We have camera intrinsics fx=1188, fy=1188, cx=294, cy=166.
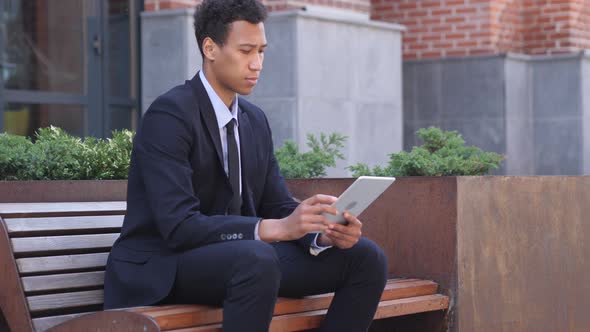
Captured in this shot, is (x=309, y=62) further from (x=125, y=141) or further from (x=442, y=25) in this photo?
(x=125, y=141)

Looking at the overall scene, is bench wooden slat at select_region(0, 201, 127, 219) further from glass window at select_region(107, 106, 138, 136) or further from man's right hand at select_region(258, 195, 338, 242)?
glass window at select_region(107, 106, 138, 136)

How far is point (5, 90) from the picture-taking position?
8.38 m

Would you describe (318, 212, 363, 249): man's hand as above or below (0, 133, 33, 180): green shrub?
below

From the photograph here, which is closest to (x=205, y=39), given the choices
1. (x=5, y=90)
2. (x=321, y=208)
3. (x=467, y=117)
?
(x=321, y=208)

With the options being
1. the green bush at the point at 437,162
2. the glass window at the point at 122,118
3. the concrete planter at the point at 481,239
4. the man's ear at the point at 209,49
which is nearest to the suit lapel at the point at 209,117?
the man's ear at the point at 209,49

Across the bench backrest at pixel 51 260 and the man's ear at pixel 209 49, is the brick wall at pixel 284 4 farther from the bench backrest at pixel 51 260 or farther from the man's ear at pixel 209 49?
the man's ear at pixel 209 49

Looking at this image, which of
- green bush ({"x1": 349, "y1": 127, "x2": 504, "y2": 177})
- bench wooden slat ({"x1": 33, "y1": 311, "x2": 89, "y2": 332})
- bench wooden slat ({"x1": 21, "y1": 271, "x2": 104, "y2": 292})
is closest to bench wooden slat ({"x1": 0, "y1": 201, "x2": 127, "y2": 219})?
bench wooden slat ({"x1": 21, "y1": 271, "x2": 104, "y2": 292})

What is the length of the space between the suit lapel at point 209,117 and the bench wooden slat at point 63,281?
0.62 m

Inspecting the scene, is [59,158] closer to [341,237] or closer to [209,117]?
[209,117]

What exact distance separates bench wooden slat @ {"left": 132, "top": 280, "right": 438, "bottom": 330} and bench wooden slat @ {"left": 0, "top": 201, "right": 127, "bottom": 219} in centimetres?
61

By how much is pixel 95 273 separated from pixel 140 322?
2.26ft

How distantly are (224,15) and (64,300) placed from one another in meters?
1.11

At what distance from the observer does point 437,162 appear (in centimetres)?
578

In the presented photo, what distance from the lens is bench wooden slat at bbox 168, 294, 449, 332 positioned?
12.9ft
